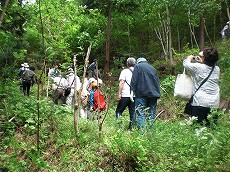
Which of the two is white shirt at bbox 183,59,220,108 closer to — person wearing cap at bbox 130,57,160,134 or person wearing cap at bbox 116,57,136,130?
person wearing cap at bbox 130,57,160,134

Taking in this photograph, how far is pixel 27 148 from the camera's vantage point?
570cm

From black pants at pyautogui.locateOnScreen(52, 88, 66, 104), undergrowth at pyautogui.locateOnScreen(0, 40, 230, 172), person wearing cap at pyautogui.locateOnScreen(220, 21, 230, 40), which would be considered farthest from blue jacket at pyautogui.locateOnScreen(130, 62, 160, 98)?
person wearing cap at pyautogui.locateOnScreen(220, 21, 230, 40)

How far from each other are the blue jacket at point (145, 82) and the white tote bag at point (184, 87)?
897mm

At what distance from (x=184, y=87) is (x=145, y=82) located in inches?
43.3

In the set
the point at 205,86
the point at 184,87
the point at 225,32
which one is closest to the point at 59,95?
the point at 184,87

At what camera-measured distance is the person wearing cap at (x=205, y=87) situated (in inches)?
199

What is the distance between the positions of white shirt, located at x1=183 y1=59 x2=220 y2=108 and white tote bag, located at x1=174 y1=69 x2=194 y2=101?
0.42ft

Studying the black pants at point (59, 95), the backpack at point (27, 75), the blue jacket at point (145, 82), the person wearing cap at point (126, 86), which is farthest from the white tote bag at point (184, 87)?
the backpack at point (27, 75)

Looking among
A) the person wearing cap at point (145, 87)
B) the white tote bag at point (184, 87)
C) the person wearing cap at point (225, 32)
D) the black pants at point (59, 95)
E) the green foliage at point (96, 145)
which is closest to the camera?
the green foliage at point (96, 145)

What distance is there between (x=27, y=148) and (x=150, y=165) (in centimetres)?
240

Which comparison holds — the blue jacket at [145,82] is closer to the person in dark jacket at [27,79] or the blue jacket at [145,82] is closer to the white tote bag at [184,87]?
the white tote bag at [184,87]

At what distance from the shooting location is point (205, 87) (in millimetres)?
5102

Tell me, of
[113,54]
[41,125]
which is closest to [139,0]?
[113,54]

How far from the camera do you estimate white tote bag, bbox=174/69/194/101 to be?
17.3 feet
